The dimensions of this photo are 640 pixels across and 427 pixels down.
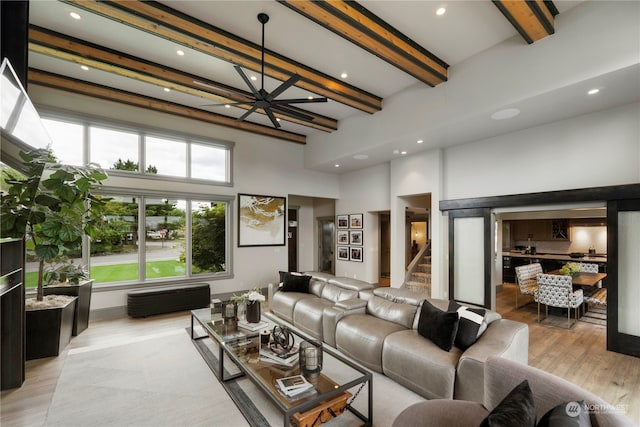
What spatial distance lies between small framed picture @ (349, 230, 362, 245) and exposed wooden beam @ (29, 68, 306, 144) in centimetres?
345

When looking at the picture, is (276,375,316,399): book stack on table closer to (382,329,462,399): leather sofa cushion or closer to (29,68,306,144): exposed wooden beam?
(382,329,462,399): leather sofa cushion

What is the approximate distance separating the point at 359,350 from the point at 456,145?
4548 millimetres

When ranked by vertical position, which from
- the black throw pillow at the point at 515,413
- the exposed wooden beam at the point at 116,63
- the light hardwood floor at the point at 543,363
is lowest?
the light hardwood floor at the point at 543,363

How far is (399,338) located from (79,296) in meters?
4.83

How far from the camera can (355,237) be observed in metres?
8.15

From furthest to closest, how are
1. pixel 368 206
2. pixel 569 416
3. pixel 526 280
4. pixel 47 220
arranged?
pixel 368 206, pixel 526 280, pixel 47 220, pixel 569 416

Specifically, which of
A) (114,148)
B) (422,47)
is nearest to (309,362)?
(422,47)

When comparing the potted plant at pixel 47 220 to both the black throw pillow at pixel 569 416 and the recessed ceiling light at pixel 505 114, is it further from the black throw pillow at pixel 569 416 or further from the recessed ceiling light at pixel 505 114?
the recessed ceiling light at pixel 505 114

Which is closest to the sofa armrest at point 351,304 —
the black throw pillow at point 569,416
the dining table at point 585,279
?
the black throw pillow at point 569,416

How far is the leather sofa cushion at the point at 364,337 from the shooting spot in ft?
10.1

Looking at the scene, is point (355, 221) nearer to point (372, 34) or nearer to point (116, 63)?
point (372, 34)

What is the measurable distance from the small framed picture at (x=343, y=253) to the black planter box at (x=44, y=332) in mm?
6338

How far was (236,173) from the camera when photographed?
22.5 ft

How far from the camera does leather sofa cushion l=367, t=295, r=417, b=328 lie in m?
3.37
